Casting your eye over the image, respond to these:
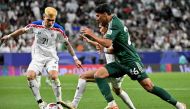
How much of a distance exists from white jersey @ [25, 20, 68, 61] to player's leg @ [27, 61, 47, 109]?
371mm

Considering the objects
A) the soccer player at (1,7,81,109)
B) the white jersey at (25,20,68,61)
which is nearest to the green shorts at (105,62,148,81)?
the soccer player at (1,7,81,109)

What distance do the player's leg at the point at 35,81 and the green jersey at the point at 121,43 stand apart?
7.34ft

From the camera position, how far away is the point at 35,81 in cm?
1371

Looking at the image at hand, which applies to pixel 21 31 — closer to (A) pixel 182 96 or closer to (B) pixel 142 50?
(A) pixel 182 96

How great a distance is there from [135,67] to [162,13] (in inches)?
1126

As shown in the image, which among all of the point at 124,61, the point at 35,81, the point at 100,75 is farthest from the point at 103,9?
the point at 35,81

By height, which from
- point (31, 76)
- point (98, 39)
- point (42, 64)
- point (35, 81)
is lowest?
point (35, 81)

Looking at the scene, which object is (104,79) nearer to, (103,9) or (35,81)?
(103,9)

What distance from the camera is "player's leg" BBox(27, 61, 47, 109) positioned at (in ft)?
44.1

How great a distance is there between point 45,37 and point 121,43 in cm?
289

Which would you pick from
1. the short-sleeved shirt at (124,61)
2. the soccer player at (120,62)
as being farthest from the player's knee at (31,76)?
the short-sleeved shirt at (124,61)

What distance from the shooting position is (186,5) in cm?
4156

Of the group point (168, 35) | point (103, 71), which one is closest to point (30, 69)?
point (103, 71)

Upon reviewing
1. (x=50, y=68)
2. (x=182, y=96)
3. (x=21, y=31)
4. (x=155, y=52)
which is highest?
(x=21, y=31)
